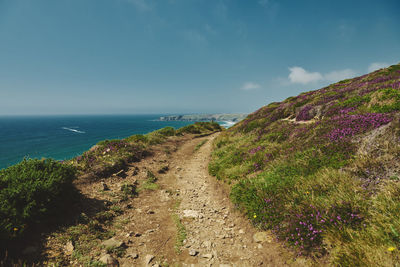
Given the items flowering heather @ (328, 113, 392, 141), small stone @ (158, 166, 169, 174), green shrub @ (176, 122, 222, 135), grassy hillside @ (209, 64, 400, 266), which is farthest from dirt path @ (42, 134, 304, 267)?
green shrub @ (176, 122, 222, 135)

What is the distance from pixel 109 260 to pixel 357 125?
1010 centimetres

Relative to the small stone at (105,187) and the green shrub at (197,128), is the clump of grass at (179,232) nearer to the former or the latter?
the small stone at (105,187)

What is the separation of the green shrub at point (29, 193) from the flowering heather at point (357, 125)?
10592mm

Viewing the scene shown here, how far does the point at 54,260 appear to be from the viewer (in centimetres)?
355

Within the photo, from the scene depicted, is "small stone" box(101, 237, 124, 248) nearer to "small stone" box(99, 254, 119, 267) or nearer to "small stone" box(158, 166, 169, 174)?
"small stone" box(99, 254, 119, 267)

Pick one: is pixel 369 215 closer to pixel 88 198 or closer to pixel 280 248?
pixel 280 248

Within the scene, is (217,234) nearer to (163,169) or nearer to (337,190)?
(337,190)

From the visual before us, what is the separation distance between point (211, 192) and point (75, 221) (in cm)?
541

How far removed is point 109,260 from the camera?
12.4 feet

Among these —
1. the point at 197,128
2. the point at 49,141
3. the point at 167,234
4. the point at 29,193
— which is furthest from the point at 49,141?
the point at 167,234

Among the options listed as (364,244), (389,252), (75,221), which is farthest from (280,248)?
(75,221)

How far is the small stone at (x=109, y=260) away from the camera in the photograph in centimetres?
375

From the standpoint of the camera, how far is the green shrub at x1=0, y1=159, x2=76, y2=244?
3.67 m

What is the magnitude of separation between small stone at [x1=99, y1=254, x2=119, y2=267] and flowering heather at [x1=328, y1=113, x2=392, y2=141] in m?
8.79
